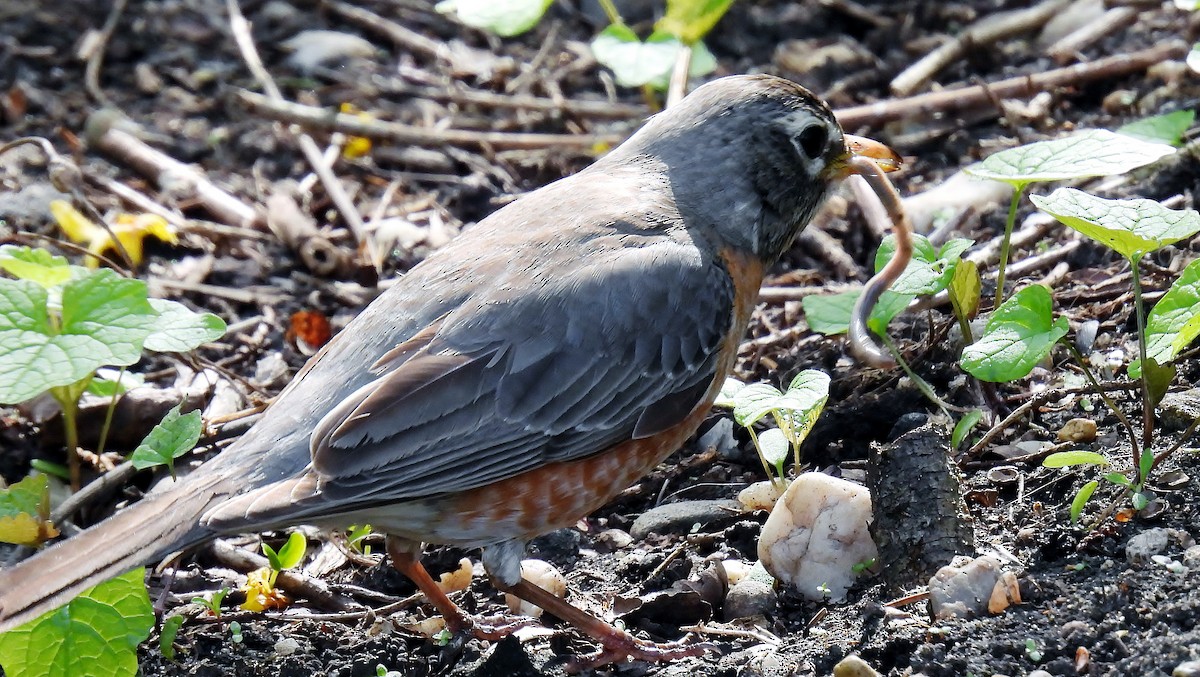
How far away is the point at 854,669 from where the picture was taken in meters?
3.47

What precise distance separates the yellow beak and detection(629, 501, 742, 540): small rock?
1312 millimetres

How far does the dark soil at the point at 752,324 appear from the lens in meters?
3.70

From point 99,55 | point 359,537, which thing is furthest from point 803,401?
point 99,55

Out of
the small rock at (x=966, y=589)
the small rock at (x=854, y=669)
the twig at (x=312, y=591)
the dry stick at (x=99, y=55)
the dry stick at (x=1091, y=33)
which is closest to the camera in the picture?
the small rock at (x=854, y=669)

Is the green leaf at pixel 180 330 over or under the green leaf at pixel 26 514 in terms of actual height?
over

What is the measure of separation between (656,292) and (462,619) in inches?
A: 48.0

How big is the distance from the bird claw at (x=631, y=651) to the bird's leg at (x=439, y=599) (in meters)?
0.28

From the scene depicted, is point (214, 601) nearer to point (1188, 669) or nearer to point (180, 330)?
point (180, 330)

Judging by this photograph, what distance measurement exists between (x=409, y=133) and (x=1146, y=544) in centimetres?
466

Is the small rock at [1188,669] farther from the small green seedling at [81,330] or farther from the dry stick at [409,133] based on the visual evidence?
the dry stick at [409,133]

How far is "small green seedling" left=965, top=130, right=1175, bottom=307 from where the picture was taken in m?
3.96

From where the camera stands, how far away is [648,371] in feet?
14.5

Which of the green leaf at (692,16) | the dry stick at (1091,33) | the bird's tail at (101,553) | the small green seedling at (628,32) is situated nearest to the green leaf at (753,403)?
the bird's tail at (101,553)

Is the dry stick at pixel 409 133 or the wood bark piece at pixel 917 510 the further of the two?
the dry stick at pixel 409 133
